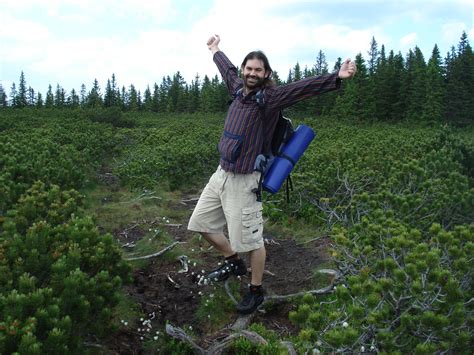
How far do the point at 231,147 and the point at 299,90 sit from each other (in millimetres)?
760

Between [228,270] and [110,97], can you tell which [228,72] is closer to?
[228,270]

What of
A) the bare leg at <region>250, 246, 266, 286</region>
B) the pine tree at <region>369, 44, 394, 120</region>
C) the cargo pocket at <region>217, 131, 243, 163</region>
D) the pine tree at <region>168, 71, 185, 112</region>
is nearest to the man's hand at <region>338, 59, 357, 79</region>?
the cargo pocket at <region>217, 131, 243, 163</region>

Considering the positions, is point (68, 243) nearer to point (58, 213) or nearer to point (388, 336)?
point (58, 213)

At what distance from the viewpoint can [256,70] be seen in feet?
12.6

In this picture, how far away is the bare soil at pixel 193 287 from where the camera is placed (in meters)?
4.02

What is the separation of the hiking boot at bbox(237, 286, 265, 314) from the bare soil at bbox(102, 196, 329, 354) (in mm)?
131

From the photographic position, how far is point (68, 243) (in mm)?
3418

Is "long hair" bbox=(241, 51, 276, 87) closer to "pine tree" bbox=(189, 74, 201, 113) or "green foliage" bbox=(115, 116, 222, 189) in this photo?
"green foliage" bbox=(115, 116, 222, 189)

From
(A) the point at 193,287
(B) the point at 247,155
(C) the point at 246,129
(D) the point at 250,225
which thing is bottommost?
(A) the point at 193,287

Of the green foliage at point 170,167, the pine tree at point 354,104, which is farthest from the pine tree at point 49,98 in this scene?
the green foliage at point 170,167

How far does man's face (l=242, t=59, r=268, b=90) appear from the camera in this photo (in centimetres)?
384

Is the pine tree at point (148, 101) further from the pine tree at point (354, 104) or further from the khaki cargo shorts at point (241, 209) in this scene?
the khaki cargo shorts at point (241, 209)

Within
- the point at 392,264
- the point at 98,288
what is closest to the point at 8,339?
the point at 98,288

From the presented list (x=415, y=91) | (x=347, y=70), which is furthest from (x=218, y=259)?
(x=415, y=91)
